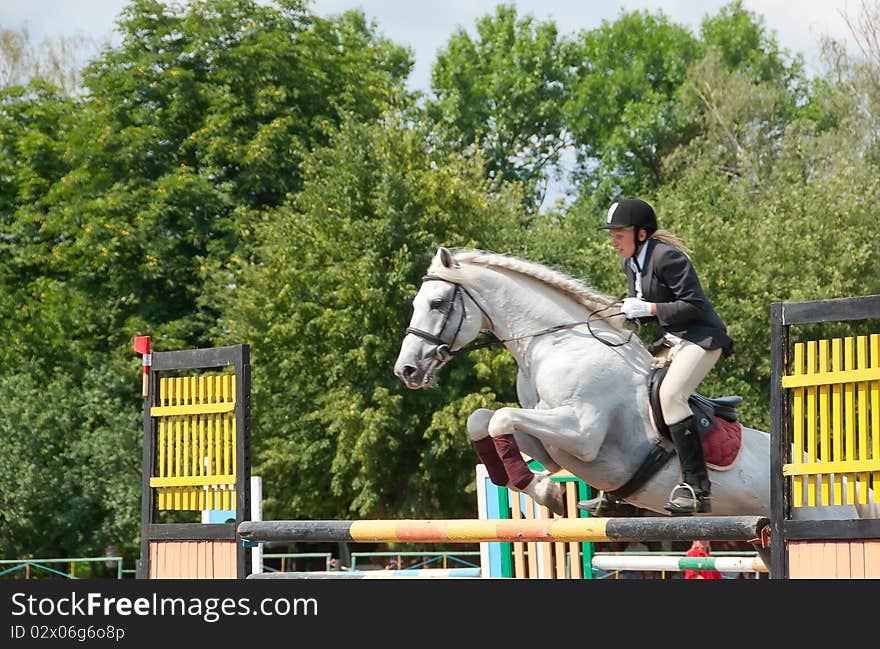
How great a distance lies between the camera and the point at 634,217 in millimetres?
5641

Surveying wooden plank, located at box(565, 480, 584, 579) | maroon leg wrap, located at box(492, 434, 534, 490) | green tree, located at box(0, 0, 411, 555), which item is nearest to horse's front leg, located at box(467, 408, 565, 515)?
maroon leg wrap, located at box(492, 434, 534, 490)

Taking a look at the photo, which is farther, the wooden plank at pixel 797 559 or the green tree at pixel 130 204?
the green tree at pixel 130 204

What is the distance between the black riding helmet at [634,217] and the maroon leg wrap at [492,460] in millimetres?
1143

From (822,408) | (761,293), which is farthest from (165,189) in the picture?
(822,408)

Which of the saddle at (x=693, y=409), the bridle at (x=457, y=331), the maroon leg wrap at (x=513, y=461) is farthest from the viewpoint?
the bridle at (x=457, y=331)

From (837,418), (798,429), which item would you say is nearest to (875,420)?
(837,418)

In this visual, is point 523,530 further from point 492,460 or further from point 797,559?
point 797,559

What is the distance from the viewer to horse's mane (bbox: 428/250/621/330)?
593cm

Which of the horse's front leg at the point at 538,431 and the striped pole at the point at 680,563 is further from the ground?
the horse's front leg at the point at 538,431

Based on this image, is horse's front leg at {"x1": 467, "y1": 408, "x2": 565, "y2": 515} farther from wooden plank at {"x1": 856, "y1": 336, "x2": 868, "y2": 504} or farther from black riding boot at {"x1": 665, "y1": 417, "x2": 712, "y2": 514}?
wooden plank at {"x1": 856, "y1": 336, "x2": 868, "y2": 504}

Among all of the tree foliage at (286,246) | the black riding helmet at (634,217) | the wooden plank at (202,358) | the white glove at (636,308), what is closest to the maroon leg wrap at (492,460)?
the white glove at (636,308)

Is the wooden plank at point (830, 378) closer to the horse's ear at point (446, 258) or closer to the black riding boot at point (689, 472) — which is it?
the black riding boot at point (689, 472)

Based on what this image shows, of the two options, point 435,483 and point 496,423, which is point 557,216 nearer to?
point 435,483

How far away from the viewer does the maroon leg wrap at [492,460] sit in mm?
5508
